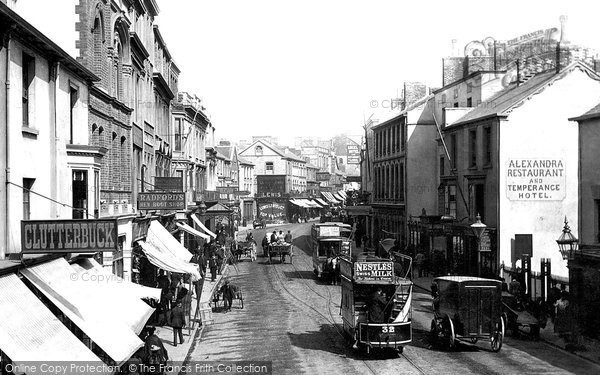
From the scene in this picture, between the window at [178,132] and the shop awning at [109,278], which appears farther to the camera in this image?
the window at [178,132]

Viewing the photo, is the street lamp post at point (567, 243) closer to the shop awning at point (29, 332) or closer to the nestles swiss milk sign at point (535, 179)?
the nestles swiss milk sign at point (535, 179)

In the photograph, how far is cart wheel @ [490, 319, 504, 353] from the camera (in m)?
18.7

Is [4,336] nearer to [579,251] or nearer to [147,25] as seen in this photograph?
[579,251]

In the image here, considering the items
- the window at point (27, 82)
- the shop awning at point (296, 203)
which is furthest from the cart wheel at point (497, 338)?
the shop awning at point (296, 203)

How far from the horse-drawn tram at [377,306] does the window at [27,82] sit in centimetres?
962

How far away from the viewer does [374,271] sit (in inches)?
749

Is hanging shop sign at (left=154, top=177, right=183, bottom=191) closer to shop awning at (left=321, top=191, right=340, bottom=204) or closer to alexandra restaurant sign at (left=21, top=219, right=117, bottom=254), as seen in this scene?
alexandra restaurant sign at (left=21, top=219, right=117, bottom=254)

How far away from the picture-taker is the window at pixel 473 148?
37194 mm

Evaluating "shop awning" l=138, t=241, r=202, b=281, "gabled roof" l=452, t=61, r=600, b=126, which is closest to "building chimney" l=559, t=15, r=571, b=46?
"gabled roof" l=452, t=61, r=600, b=126

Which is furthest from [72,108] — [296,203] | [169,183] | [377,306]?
[296,203]

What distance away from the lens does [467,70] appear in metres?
46.6

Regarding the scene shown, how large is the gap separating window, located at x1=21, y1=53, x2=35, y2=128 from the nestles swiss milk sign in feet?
82.2

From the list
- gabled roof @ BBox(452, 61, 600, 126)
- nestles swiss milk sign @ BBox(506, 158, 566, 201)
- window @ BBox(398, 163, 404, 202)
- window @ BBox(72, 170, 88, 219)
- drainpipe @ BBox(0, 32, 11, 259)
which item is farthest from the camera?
window @ BBox(398, 163, 404, 202)

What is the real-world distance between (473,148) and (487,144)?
1.78 metres
